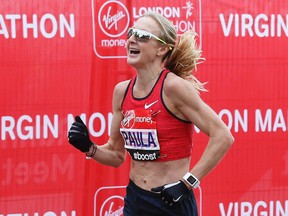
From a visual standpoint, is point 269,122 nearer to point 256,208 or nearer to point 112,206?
point 256,208

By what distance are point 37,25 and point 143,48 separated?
3.68 feet

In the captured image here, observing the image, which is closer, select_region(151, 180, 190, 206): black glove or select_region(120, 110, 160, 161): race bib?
select_region(151, 180, 190, 206): black glove

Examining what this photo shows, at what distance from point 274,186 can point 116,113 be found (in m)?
1.70

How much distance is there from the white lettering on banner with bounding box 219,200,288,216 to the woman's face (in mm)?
1674

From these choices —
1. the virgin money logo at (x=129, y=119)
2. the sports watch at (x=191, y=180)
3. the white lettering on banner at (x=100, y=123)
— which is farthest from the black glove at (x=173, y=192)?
the white lettering on banner at (x=100, y=123)

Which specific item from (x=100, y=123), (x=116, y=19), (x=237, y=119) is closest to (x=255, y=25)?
(x=237, y=119)

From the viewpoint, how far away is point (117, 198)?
5492 mm

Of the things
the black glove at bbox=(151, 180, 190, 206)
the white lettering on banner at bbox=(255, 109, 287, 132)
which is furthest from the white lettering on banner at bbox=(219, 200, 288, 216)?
the black glove at bbox=(151, 180, 190, 206)

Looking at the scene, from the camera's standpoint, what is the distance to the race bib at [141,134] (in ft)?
13.9

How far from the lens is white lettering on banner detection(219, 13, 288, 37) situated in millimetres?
5605

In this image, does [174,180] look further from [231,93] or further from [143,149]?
[231,93]

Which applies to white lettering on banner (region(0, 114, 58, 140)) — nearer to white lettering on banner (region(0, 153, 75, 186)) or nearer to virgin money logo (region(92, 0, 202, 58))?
white lettering on banner (region(0, 153, 75, 186))

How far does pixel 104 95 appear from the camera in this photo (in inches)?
213

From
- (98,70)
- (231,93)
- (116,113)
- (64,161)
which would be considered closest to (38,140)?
(64,161)
